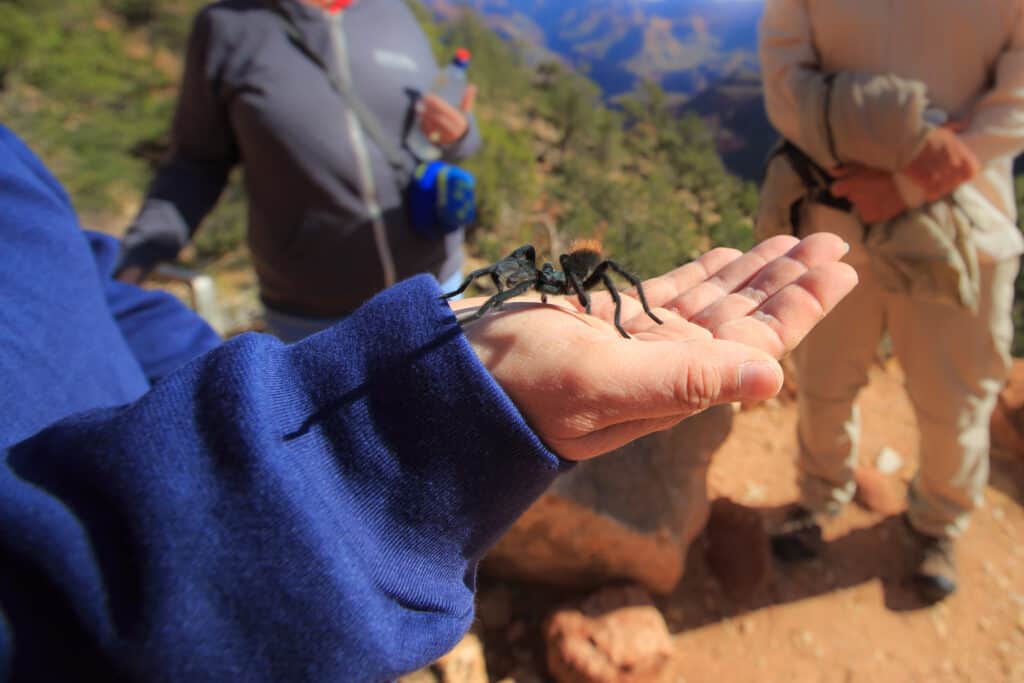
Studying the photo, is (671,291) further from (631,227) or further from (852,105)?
(852,105)

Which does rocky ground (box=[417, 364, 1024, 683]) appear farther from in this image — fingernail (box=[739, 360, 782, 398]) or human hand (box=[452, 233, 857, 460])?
fingernail (box=[739, 360, 782, 398])

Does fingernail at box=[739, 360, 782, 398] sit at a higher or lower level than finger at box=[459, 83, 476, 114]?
higher

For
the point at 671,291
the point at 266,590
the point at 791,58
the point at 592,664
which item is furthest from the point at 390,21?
the point at 592,664

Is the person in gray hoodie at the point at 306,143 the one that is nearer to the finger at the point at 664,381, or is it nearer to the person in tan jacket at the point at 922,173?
the person in tan jacket at the point at 922,173

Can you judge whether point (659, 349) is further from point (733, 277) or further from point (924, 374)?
point (924, 374)

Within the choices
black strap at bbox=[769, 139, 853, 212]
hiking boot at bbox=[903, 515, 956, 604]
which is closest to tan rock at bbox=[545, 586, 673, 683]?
hiking boot at bbox=[903, 515, 956, 604]

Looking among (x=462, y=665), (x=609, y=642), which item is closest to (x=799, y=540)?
(x=609, y=642)
